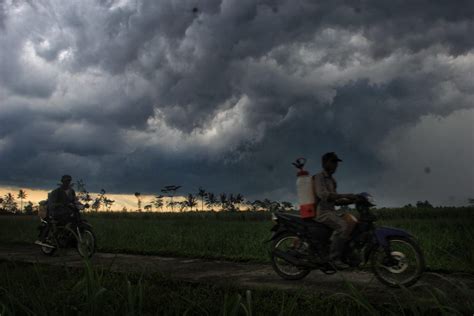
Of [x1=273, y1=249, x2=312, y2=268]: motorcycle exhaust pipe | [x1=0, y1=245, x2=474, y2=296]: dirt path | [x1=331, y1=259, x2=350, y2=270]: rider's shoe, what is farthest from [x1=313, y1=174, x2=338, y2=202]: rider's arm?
[x1=0, y1=245, x2=474, y2=296]: dirt path

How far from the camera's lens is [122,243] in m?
13.4

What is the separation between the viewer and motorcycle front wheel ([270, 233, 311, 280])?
284 inches

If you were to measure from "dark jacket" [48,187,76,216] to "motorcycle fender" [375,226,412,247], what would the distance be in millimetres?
7926

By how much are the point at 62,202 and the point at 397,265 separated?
8323 mm

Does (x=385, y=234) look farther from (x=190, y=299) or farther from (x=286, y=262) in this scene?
(x=190, y=299)

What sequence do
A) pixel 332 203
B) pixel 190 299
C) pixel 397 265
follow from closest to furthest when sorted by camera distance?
pixel 190 299 → pixel 397 265 → pixel 332 203

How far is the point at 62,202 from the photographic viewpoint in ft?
37.2

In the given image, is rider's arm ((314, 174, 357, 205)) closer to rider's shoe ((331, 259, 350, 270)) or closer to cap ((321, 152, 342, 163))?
cap ((321, 152, 342, 163))

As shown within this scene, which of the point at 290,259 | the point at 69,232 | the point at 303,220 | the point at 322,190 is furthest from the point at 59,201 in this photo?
the point at 322,190

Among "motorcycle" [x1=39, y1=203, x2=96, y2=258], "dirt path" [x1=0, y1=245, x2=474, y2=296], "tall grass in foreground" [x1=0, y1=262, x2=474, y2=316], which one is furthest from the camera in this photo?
"motorcycle" [x1=39, y1=203, x2=96, y2=258]

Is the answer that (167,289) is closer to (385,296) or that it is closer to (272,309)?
(272,309)

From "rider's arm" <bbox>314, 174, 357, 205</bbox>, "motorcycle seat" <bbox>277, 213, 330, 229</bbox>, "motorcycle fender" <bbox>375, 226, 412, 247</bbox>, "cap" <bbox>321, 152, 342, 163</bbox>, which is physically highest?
"cap" <bbox>321, 152, 342, 163</bbox>

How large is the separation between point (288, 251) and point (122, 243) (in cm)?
759

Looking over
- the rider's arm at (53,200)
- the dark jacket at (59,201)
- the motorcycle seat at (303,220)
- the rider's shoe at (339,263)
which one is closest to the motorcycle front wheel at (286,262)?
the motorcycle seat at (303,220)
